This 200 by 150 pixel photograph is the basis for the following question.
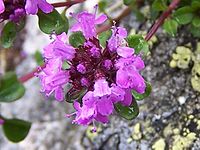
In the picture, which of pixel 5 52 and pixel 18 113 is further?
pixel 5 52

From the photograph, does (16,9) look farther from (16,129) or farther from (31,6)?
(16,129)

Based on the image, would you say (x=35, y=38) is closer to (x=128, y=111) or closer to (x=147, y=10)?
(x=147, y=10)

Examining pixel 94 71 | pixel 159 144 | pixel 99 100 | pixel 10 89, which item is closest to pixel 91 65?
pixel 94 71

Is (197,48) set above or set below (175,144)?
above

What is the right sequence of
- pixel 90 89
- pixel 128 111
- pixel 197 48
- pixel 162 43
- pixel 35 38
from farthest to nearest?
1. pixel 35 38
2. pixel 162 43
3. pixel 197 48
4. pixel 128 111
5. pixel 90 89

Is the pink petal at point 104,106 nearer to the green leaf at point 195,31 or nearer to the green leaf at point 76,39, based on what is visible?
the green leaf at point 76,39

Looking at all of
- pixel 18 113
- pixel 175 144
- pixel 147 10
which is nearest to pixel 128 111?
pixel 175 144

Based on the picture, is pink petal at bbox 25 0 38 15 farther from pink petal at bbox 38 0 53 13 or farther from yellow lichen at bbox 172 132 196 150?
yellow lichen at bbox 172 132 196 150

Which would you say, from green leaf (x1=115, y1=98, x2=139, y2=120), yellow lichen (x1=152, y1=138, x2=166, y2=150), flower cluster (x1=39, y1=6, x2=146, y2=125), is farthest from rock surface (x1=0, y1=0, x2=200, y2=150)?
flower cluster (x1=39, y1=6, x2=146, y2=125)
